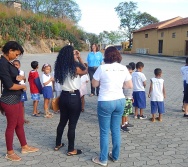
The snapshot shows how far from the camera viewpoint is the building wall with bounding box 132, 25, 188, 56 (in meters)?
32.4

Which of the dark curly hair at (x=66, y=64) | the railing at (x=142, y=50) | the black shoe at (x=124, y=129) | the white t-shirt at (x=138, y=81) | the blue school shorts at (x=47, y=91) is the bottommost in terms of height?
the black shoe at (x=124, y=129)

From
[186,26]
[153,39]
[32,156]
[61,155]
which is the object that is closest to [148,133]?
[61,155]

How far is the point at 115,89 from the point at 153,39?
39.0m

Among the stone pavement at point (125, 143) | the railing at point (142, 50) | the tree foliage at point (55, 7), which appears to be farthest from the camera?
the tree foliage at point (55, 7)

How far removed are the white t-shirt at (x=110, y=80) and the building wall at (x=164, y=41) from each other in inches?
1233

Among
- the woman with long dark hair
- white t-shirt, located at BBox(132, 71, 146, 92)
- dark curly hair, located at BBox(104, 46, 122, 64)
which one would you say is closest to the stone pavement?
the woman with long dark hair

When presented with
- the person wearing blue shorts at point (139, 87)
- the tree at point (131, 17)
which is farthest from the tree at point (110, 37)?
the person wearing blue shorts at point (139, 87)

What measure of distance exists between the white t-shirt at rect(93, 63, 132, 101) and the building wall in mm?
31327

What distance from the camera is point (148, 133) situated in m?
4.70

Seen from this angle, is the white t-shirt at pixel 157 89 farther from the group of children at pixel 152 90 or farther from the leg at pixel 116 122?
the leg at pixel 116 122

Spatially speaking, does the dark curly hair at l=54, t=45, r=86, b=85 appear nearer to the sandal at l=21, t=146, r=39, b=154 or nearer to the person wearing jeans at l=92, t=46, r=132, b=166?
the person wearing jeans at l=92, t=46, r=132, b=166

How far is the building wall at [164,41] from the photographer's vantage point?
32.4 m

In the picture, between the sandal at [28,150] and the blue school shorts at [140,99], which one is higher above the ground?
the blue school shorts at [140,99]

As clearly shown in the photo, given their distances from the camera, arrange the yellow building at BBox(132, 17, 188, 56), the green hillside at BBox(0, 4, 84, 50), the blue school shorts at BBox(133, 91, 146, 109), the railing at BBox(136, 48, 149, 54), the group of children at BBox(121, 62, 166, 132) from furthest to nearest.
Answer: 1. the railing at BBox(136, 48, 149, 54)
2. the green hillside at BBox(0, 4, 84, 50)
3. the yellow building at BBox(132, 17, 188, 56)
4. the blue school shorts at BBox(133, 91, 146, 109)
5. the group of children at BBox(121, 62, 166, 132)
